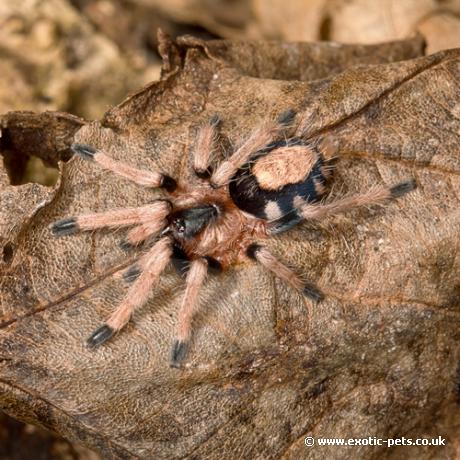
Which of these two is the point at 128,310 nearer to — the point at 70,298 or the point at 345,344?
the point at 70,298

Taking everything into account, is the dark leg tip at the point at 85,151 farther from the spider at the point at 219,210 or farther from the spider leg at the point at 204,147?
the spider leg at the point at 204,147

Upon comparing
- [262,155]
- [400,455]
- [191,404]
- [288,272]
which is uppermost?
[262,155]

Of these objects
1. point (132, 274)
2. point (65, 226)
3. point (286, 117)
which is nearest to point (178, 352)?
point (132, 274)

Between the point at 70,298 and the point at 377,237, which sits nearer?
the point at 70,298

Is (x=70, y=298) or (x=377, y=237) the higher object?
(x=377, y=237)

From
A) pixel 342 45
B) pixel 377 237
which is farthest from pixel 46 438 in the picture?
pixel 342 45

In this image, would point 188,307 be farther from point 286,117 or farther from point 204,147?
point 286,117

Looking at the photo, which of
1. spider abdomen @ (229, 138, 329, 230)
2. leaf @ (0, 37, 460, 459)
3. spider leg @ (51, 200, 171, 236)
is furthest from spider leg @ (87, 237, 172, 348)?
spider abdomen @ (229, 138, 329, 230)
